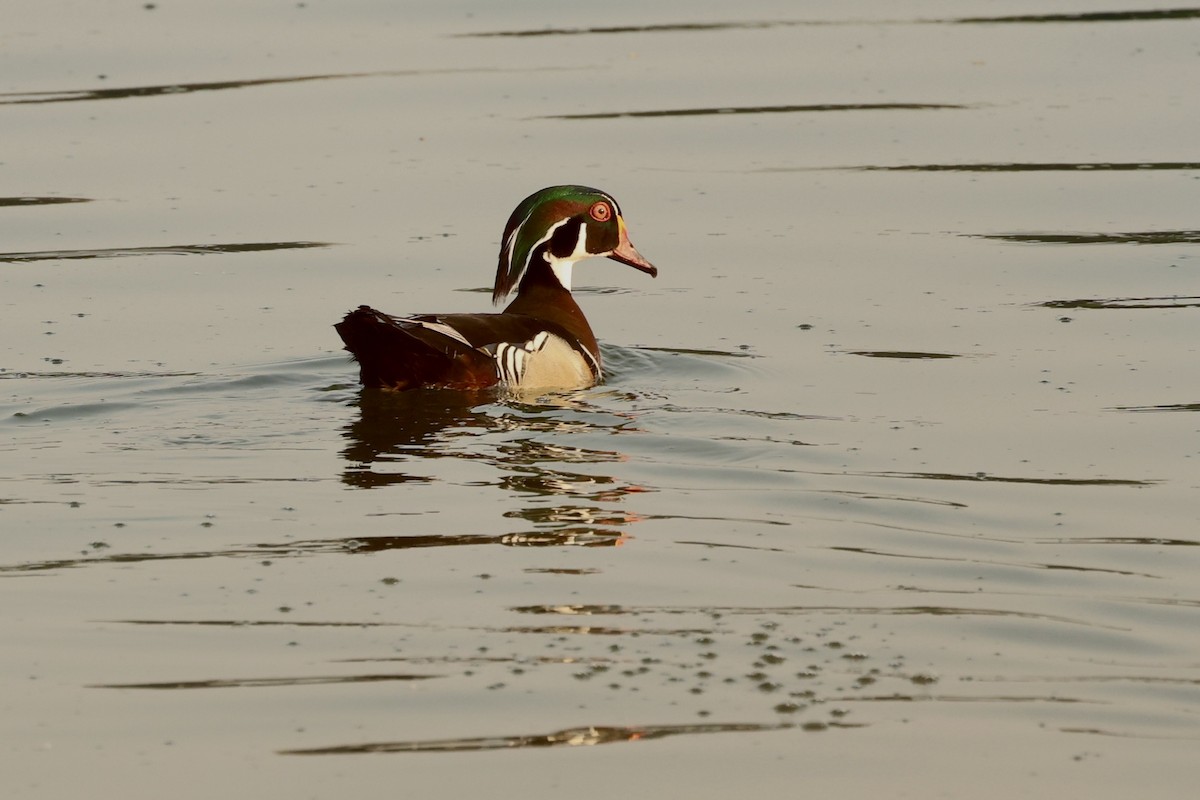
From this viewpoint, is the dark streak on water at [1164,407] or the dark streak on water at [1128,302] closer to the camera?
the dark streak on water at [1164,407]

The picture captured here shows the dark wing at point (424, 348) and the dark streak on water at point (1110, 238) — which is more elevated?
the dark streak on water at point (1110, 238)

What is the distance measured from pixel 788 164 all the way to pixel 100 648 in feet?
32.2

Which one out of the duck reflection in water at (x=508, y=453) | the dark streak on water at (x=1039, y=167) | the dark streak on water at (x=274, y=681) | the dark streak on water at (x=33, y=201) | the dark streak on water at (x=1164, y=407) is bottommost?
the dark streak on water at (x=274, y=681)

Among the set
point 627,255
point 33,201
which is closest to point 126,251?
point 33,201

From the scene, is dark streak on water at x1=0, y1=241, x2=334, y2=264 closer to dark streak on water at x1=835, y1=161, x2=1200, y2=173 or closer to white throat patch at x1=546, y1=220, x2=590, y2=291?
white throat patch at x1=546, y1=220, x2=590, y2=291

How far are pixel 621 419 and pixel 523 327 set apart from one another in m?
1.22

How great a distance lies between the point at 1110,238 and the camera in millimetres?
13438

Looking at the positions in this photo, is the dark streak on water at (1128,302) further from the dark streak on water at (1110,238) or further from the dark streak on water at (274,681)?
the dark streak on water at (274,681)

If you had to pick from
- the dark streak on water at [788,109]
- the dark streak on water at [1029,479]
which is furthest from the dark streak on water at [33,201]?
the dark streak on water at [1029,479]

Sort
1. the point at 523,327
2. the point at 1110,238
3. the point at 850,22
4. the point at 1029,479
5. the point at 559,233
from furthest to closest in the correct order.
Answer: the point at 850,22, the point at 1110,238, the point at 559,233, the point at 523,327, the point at 1029,479

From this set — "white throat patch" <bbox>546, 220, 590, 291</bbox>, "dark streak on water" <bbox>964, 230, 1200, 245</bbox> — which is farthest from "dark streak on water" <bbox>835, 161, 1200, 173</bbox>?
"white throat patch" <bbox>546, 220, 590, 291</bbox>

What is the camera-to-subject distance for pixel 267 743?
555 centimetres

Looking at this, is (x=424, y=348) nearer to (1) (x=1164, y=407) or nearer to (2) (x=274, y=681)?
(1) (x=1164, y=407)

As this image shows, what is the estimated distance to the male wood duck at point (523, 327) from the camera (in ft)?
33.0
